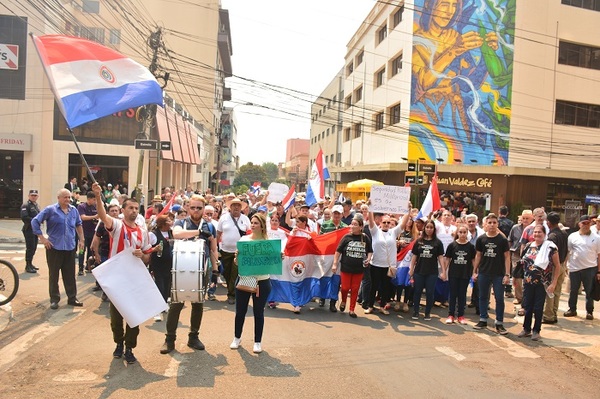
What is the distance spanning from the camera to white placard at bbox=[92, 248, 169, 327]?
5.98m

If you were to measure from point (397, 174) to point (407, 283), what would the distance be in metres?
26.8

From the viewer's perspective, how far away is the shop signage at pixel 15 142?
2505 centimetres

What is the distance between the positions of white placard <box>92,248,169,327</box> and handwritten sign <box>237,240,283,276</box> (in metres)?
1.07

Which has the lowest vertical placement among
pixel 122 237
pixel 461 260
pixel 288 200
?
pixel 461 260

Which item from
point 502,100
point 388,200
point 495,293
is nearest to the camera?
point 495,293

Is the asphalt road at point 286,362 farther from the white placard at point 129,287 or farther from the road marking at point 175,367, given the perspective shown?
the white placard at point 129,287

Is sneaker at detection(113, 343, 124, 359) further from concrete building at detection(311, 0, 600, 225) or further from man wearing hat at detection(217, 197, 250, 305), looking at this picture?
concrete building at detection(311, 0, 600, 225)

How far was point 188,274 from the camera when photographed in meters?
6.30

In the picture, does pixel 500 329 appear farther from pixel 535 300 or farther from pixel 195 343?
pixel 195 343

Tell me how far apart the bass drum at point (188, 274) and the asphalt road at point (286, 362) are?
30.2 inches

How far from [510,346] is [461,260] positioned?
1.71 m

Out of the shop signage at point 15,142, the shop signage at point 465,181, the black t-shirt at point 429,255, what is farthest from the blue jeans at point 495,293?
the shop signage at point 465,181

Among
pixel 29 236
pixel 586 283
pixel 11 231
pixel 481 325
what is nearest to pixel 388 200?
pixel 481 325

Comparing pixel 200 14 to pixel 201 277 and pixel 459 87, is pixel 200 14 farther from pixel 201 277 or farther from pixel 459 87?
pixel 201 277
